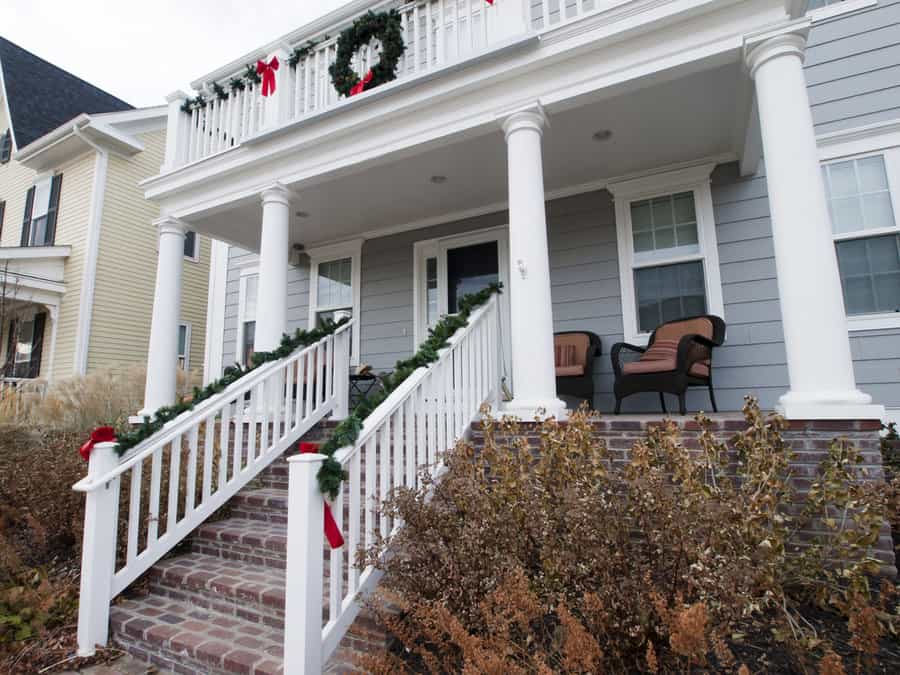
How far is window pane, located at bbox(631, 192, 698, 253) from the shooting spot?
493 centimetres

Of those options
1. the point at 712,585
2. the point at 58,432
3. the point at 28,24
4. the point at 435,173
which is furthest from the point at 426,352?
the point at 28,24

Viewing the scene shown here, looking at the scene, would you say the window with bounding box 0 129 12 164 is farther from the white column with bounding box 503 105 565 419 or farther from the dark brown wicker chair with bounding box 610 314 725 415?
the dark brown wicker chair with bounding box 610 314 725 415

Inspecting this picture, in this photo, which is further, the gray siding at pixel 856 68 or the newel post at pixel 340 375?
the newel post at pixel 340 375

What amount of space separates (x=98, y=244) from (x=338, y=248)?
605cm

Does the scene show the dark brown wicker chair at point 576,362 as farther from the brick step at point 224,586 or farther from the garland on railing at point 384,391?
the brick step at point 224,586

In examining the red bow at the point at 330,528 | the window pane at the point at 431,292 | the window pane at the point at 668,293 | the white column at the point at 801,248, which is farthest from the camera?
the window pane at the point at 431,292

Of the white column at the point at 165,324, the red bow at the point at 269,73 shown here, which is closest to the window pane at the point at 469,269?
the red bow at the point at 269,73

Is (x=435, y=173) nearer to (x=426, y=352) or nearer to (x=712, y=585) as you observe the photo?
(x=426, y=352)

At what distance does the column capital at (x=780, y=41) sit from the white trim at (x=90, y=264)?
35.1 ft

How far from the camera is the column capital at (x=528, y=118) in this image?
149 inches

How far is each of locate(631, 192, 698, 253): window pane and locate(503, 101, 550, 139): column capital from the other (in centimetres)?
185

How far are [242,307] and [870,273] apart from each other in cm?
748

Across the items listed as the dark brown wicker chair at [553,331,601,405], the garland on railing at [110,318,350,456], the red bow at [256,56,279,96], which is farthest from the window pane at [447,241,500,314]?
the red bow at [256,56,279,96]

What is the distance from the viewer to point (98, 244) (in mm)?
9695
